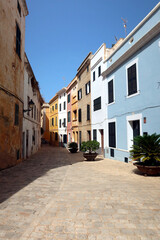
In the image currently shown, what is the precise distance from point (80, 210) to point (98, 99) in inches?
A: 493

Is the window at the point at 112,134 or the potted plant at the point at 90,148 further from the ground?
the window at the point at 112,134

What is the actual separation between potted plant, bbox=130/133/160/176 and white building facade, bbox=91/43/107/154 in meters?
6.93

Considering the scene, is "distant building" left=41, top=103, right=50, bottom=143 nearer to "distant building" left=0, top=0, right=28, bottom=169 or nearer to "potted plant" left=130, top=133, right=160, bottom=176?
"distant building" left=0, top=0, right=28, bottom=169

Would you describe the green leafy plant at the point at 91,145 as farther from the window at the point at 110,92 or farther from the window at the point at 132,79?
the window at the point at 132,79

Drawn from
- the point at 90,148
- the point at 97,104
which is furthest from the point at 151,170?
the point at 97,104

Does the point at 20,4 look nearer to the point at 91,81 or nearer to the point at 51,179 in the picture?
the point at 91,81

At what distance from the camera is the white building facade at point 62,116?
29.4m

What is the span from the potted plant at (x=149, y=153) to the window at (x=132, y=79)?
3802mm

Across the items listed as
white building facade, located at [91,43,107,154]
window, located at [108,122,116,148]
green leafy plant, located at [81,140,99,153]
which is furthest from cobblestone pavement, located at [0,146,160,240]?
white building facade, located at [91,43,107,154]

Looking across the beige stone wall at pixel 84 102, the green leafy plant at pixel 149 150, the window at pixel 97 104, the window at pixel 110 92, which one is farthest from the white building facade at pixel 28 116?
the green leafy plant at pixel 149 150

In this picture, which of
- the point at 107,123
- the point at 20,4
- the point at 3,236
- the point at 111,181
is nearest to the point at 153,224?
the point at 3,236

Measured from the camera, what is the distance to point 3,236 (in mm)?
2959

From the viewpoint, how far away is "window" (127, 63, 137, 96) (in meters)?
9.88

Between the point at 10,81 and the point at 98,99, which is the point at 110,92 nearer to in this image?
the point at 98,99
